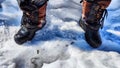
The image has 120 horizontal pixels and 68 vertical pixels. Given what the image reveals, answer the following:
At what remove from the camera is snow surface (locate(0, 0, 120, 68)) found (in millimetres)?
1591

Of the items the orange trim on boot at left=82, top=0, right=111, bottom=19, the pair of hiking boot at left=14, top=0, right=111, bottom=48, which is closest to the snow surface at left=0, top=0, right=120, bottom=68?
the pair of hiking boot at left=14, top=0, right=111, bottom=48

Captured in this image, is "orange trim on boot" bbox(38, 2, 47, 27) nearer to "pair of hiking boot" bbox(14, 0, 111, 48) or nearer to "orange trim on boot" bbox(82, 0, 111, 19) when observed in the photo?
"pair of hiking boot" bbox(14, 0, 111, 48)

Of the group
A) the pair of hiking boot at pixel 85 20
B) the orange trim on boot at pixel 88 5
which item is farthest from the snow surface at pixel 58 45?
the orange trim on boot at pixel 88 5

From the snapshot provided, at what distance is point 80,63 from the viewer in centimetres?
158

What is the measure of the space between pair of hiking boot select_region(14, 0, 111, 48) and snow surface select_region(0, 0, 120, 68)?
5 centimetres

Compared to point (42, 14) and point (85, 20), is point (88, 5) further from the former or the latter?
point (42, 14)

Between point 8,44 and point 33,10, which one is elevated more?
point 33,10

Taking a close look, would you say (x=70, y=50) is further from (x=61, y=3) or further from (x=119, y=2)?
(x=119, y=2)

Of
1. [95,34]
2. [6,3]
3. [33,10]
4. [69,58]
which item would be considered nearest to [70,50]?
[69,58]

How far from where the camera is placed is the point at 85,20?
5.59ft

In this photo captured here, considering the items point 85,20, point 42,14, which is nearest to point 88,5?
point 85,20

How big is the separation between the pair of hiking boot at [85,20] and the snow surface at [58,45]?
0.17 feet

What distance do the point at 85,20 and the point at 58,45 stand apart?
240 millimetres

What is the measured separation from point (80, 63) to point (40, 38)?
37 centimetres
